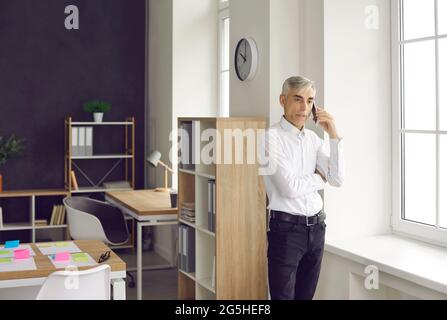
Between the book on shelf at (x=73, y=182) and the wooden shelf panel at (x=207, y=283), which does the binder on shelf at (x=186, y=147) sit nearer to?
the wooden shelf panel at (x=207, y=283)

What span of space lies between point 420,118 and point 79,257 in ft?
7.57

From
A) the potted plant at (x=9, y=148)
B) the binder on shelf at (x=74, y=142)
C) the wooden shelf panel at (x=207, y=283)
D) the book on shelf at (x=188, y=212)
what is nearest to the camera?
the wooden shelf panel at (x=207, y=283)

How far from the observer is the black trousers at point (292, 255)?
12.2ft

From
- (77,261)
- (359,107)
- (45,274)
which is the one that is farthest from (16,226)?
(359,107)

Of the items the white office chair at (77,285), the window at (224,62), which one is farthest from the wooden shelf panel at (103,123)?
the white office chair at (77,285)

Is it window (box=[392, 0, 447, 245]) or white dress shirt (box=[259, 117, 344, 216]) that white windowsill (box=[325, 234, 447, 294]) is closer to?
window (box=[392, 0, 447, 245])

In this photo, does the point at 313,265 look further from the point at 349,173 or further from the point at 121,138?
the point at 121,138

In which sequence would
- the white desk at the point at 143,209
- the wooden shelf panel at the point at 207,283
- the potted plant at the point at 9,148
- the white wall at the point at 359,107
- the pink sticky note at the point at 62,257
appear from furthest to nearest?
the potted plant at the point at 9,148 < the white desk at the point at 143,209 < the wooden shelf panel at the point at 207,283 < the white wall at the point at 359,107 < the pink sticky note at the point at 62,257

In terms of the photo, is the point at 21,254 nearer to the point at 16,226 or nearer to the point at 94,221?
the point at 94,221

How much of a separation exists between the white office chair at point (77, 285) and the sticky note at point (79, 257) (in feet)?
1.48

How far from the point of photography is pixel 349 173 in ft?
14.6

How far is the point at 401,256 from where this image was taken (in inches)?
154

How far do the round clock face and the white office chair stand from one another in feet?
7.09

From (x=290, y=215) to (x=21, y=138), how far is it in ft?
15.2
